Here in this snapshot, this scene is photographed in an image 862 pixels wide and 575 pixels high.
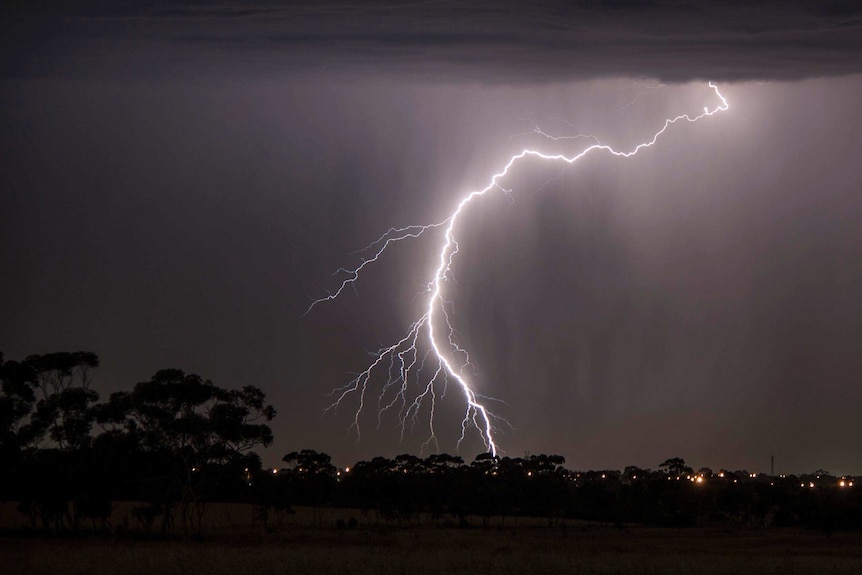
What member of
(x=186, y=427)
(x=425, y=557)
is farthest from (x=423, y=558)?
(x=186, y=427)

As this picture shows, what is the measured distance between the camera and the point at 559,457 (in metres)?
90.2

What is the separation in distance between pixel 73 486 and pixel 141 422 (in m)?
5.34

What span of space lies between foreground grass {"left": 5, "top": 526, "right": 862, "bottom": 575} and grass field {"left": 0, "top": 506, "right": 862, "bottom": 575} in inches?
1.1

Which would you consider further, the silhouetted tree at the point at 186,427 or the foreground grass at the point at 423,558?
the silhouetted tree at the point at 186,427

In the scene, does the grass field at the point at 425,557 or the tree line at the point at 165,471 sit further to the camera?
the tree line at the point at 165,471

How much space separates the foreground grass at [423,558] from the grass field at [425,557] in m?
0.03

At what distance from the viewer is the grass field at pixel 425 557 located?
25.2 metres

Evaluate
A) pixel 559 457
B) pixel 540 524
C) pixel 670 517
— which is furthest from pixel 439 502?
pixel 559 457

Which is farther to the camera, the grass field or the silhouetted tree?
the silhouetted tree

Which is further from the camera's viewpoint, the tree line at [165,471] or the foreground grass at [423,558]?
the tree line at [165,471]

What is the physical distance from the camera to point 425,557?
96.3 ft

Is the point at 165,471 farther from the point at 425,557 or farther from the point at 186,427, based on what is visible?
the point at 425,557

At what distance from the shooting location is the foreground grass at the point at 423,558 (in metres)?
25.2

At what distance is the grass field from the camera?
993 inches
